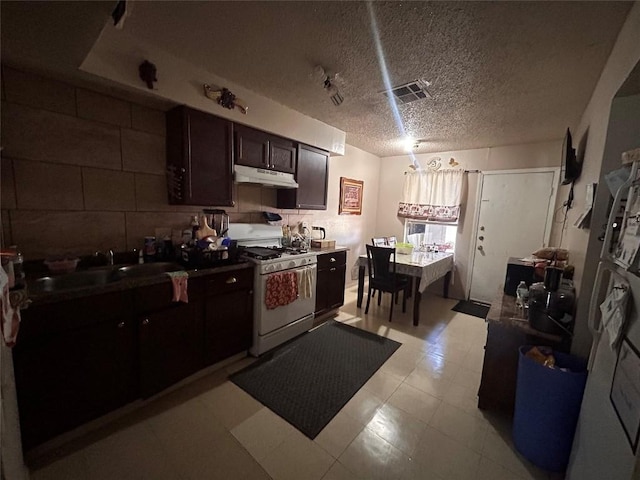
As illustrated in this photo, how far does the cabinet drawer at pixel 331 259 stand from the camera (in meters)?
2.98

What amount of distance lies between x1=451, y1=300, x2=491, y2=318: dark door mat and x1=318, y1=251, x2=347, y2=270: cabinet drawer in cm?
186

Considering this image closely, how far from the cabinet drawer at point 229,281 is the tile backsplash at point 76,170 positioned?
0.71m

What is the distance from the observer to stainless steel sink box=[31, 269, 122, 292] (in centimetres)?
152

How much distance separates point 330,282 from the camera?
3145mm

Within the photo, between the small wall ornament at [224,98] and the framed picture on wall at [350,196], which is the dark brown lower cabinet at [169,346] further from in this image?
the framed picture on wall at [350,196]

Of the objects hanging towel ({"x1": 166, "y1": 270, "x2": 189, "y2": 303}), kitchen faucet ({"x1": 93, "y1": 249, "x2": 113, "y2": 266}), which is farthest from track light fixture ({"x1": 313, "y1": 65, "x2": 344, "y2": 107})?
kitchen faucet ({"x1": 93, "y1": 249, "x2": 113, "y2": 266})

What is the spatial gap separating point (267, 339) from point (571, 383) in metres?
2.06

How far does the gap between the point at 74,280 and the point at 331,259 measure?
2268 millimetres

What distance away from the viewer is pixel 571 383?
126 centimetres

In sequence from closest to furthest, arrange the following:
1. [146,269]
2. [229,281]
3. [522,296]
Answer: [522,296], [146,269], [229,281]

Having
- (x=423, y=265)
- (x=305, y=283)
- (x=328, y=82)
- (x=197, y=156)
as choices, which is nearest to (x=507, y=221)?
(x=423, y=265)

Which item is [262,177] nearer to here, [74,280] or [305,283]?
[305,283]

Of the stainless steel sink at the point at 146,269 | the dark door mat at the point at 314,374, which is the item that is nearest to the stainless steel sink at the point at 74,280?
the stainless steel sink at the point at 146,269

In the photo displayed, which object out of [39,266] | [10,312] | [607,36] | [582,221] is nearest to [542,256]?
[582,221]
